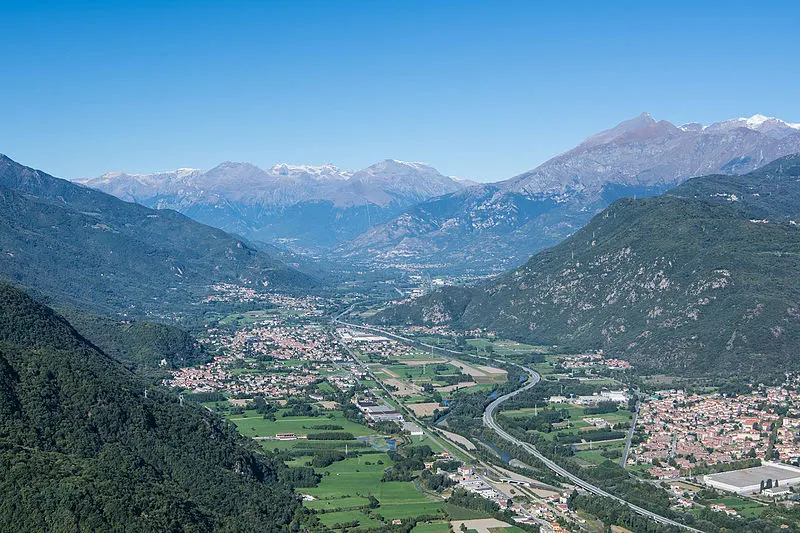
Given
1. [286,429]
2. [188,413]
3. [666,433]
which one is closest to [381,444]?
[286,429]

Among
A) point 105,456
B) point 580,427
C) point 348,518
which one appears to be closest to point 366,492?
point 348,518

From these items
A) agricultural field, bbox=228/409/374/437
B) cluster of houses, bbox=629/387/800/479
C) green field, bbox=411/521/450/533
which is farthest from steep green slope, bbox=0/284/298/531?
cluster of houses, bbox=629/387/800/479

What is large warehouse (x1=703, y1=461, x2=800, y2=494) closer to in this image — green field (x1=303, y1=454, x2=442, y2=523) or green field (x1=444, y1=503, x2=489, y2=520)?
green field (x1=444, y1=503, x2=489, y2=520)

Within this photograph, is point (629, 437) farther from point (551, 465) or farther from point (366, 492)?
point (366, 492)

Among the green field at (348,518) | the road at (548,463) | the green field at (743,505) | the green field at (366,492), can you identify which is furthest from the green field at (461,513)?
the green field at (743,505)

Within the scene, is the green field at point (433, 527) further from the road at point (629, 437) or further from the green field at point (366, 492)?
the road at point (629, 437)

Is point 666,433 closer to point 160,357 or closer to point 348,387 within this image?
point 348,387
